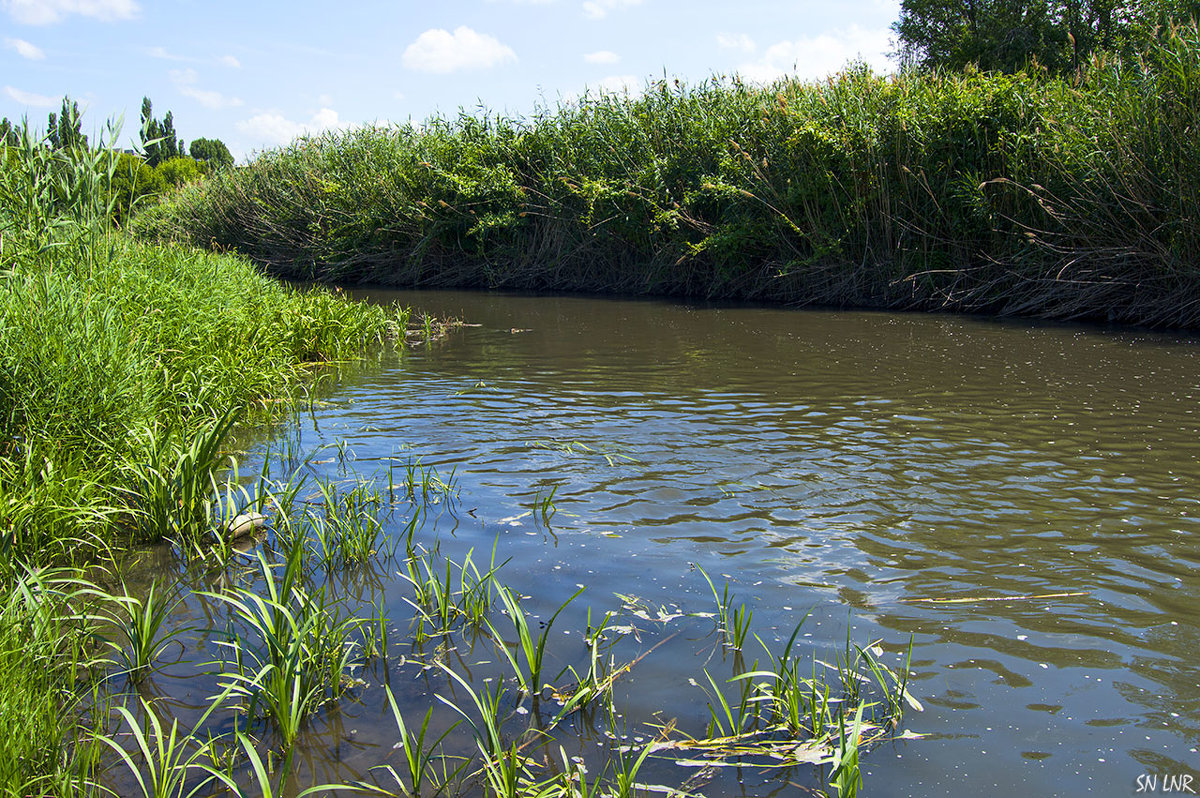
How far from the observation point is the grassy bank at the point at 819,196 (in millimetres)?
12938

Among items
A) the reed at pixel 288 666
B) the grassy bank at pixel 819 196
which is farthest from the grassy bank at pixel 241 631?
the grassy bank at pixel 819 196

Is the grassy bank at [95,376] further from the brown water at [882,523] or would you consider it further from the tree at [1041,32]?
the tree at [1041,32]

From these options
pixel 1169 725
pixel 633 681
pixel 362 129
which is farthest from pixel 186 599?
pixel 362 129

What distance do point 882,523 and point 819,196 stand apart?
41.1ft

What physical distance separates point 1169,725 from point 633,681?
1.88 m

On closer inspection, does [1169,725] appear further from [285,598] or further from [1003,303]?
[1003,303]

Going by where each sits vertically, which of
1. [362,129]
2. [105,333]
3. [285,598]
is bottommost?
[285,598]

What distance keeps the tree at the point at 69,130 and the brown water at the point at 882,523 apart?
2824 mm

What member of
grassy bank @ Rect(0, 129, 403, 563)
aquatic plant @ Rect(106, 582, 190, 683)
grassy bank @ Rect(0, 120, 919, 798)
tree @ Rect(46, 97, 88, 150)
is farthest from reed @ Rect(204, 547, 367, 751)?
tree @ Rect(46, 97, 88, 150)

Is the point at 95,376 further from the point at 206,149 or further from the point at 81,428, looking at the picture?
the point at 206,149

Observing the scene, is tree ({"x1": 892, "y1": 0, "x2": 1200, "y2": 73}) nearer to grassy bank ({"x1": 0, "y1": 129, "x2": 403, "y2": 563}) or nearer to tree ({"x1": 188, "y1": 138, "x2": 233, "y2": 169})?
grassy bank ({"x1": 0, "y1": 129, "x2": 403, "y2": 563})

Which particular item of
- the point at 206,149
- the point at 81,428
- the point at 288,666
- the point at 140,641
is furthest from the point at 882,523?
the point at 206,149

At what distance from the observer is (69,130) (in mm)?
6836

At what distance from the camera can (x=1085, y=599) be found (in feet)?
13.1
